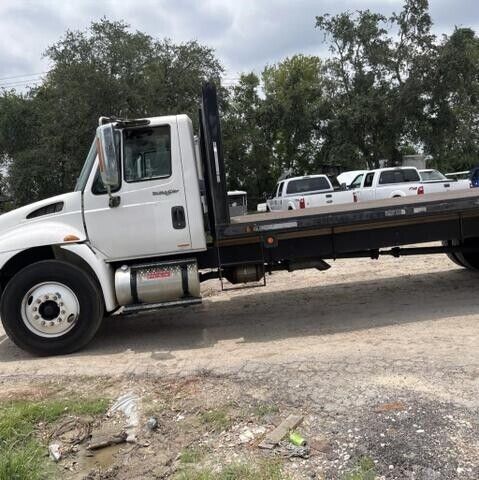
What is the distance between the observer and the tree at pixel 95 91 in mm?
29344

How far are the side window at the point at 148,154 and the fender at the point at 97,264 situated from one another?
934 millimetres

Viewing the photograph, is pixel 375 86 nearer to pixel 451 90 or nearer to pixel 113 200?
pixel 451 90

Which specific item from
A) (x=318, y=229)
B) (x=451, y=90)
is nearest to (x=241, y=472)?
(x=318, y=229)

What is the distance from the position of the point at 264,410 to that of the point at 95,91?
88.2 ft

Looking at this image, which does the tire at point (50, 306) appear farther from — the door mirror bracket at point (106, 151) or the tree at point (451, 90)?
the tree at point (451, 90)

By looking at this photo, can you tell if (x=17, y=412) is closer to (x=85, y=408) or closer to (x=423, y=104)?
(x=85, y=408)

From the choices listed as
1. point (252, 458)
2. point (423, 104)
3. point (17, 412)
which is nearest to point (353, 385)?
point (252, 458)

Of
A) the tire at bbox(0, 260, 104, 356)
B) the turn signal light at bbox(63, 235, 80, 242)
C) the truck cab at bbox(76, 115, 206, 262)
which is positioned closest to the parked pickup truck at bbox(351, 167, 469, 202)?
the truck cab at bbox(76, 115, 206, 262)

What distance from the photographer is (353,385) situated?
4.90 metres

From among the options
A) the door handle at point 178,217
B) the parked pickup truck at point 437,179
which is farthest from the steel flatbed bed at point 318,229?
the parked pickup truck at point 437,179

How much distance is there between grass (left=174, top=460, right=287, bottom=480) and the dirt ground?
0.35 feet

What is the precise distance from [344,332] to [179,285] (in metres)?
2.01

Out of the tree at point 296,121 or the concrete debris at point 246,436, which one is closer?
the concrete debris at point 246,436

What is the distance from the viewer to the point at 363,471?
3592 millimetres
